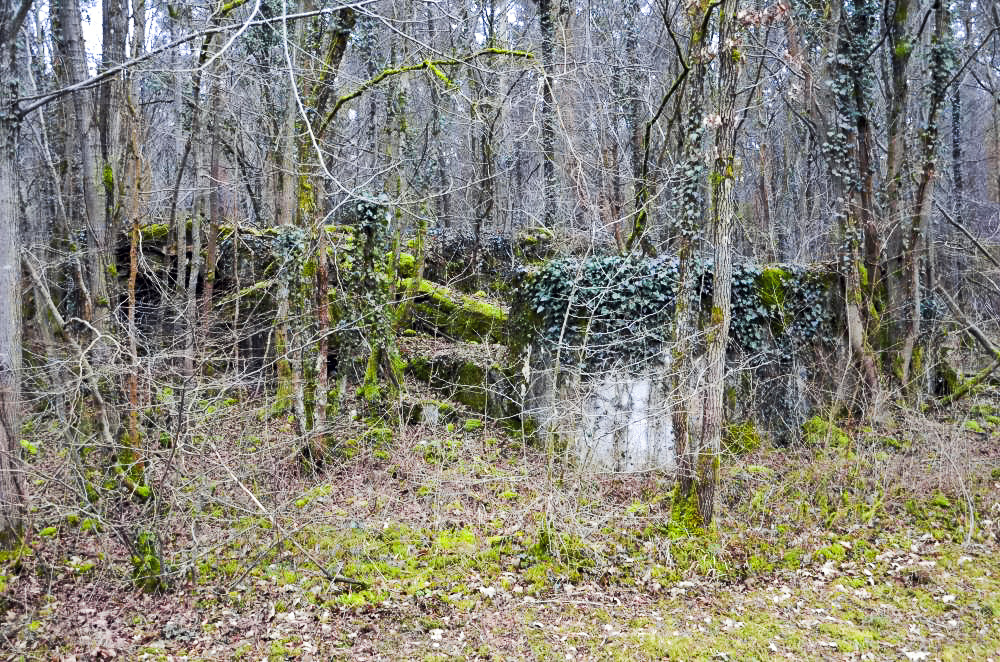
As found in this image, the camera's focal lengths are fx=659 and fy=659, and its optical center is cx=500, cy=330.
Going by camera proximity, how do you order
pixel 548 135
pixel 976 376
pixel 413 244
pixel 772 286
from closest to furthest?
pixel 976 376 < pixel 772 286 < pixel 548 135 < pixel 413 244

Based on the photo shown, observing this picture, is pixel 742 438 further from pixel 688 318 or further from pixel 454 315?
pixel 454 315

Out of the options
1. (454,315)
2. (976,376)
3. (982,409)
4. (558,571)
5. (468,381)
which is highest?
(454,315)

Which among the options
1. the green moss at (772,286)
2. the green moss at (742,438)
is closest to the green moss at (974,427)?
the green moss at (742,438)

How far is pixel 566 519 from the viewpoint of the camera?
629 centimetres

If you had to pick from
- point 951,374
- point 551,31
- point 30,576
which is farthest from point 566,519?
point 551,31

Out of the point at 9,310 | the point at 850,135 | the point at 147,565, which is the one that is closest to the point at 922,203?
the point at 850,135

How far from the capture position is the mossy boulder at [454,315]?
12500 mm

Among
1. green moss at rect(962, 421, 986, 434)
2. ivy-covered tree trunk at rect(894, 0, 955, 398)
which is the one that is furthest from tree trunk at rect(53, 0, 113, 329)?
green moss at rect(962, 421, 986, 434)

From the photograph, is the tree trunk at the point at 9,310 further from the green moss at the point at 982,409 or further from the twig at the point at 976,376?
the green moss at the point at 982,409

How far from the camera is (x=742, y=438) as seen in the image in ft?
30.2

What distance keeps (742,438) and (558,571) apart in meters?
4.41

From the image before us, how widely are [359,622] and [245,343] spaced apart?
782cm

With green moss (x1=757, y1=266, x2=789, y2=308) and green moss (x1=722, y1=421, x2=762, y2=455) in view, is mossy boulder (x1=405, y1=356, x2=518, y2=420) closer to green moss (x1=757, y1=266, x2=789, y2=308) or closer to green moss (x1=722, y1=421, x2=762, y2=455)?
green moss (x1=722, y1=421, x2=762, y2=455)

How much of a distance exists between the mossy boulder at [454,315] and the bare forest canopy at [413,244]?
2.4 inches
